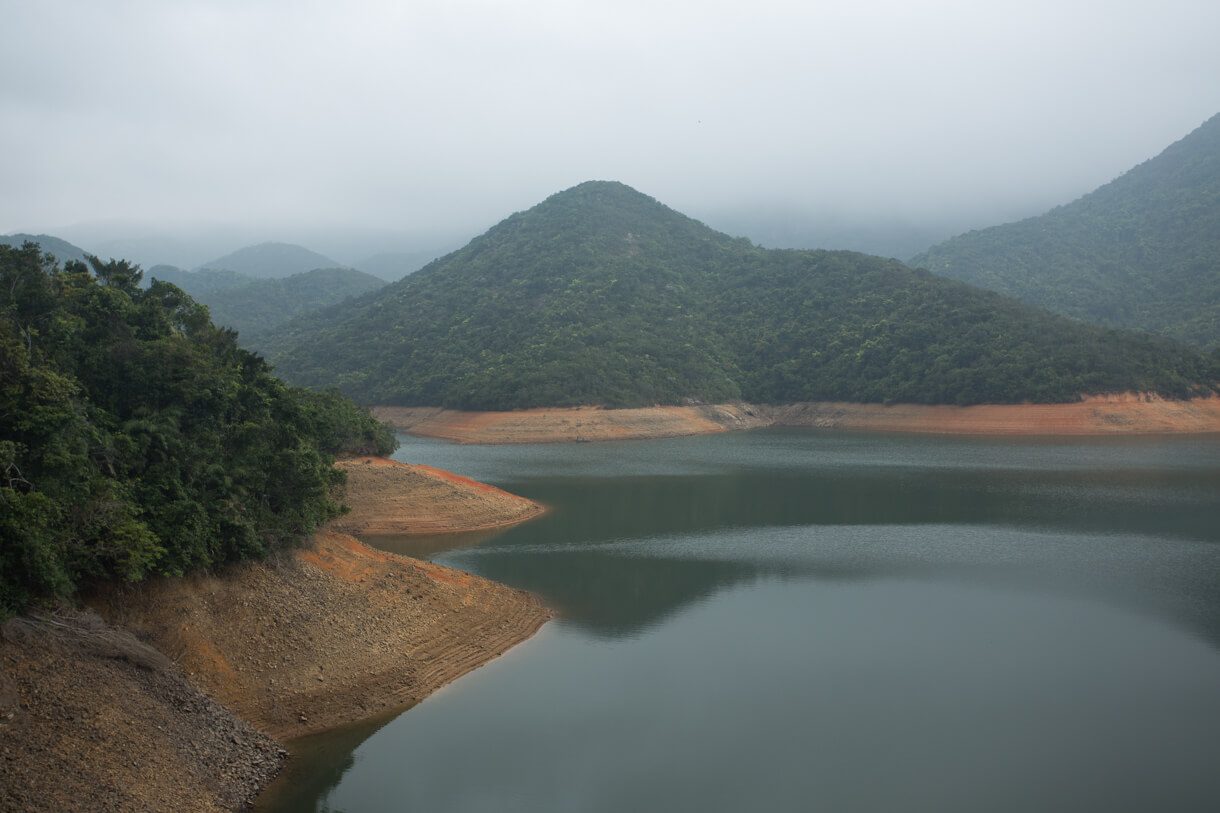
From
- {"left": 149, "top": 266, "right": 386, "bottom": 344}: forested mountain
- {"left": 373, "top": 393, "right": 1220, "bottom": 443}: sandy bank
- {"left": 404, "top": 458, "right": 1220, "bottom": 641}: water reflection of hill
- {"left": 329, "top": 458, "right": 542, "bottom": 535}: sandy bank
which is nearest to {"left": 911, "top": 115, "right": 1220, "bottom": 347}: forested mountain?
{"left": 373, "top": 393, "right": 1220, "bottom": 443}: sandy bank

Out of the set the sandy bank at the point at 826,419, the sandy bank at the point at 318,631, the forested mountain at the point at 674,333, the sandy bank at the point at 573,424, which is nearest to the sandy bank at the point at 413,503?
the sandy bank at the point at 318,631

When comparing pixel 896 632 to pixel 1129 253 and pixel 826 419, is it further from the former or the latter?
pixel 1129 253

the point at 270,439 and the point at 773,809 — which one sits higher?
the point at 270,439

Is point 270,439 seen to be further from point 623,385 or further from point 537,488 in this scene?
point 623,385

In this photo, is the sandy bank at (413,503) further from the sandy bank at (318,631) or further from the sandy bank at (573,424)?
the sandy bank at (573,424)

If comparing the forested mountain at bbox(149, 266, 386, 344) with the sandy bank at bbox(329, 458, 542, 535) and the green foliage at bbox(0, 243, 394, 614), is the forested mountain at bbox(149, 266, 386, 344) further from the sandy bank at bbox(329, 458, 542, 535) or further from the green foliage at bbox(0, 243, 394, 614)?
the green foliage at bbox(0, 243, 394, 614)

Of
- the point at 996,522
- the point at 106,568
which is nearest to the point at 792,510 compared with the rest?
the point at 996,522
